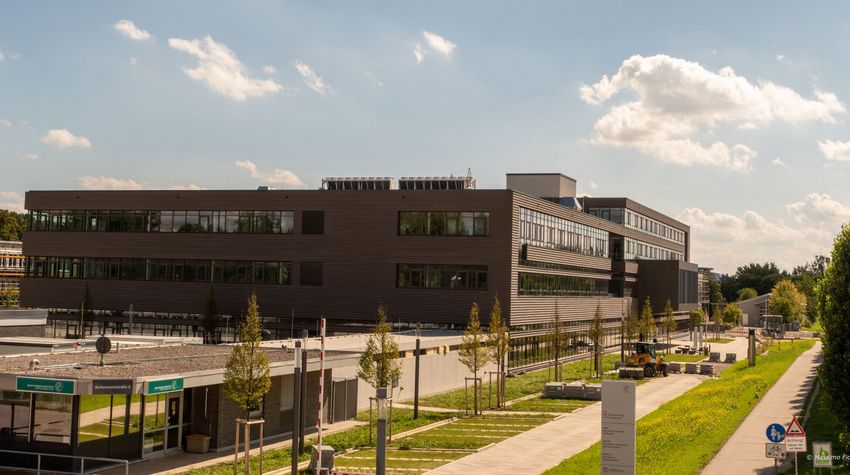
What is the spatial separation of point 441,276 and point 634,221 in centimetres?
5226

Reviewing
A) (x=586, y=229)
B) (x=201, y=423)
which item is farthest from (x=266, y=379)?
(x=586, y=229)

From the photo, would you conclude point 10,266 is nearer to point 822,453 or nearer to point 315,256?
point 315,256

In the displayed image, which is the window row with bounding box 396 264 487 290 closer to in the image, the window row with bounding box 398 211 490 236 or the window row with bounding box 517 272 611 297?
the window row with bounding box 398 211 490 236

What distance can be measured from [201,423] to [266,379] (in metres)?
5.00

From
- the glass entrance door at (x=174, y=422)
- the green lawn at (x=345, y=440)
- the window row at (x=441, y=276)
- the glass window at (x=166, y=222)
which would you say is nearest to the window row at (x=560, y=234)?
the window row at (x=441, y=276)

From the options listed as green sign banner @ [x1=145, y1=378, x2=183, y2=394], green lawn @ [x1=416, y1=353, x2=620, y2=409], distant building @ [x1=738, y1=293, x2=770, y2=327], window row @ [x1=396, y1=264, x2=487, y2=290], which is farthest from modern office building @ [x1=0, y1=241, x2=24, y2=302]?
distant building @ [x1=738, y1=293, x2=770, y2=327]

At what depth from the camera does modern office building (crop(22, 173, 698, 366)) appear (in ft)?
218

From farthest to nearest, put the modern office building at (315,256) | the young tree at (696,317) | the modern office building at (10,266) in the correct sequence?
the modern office building at (10,266)
the young tree at (696,317)
the modern office building at (315,256)

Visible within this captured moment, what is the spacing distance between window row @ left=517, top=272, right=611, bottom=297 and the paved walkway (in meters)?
20.3

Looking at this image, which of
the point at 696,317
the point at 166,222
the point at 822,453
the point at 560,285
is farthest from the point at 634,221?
the point at 822,453

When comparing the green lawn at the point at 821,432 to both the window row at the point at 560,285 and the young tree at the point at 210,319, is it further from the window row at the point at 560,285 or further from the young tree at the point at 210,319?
the young tree at the point at 210,319

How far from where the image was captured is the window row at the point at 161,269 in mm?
71744

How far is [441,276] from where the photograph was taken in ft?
219

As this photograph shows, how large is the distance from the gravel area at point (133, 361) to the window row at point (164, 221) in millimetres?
31228
